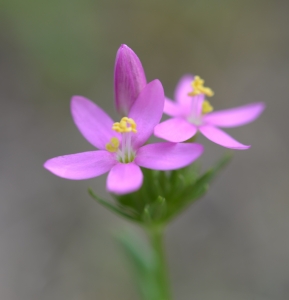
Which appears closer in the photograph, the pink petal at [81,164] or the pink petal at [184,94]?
the pink petal at [81,164]

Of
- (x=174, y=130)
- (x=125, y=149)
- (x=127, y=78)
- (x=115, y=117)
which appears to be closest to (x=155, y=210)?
(x=125, y=149)

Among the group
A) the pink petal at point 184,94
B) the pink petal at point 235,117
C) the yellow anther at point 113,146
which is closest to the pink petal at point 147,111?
the yellow anther at point 113,146

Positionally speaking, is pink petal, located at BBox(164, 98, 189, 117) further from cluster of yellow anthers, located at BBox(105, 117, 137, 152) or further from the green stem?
the green stem

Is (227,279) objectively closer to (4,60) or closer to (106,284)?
(106,284)

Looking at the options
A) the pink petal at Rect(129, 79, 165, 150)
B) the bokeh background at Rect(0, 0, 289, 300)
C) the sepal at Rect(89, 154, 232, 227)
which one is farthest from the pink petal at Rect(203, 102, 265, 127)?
the bokeh background at Rect(0, 0, 289, 300)

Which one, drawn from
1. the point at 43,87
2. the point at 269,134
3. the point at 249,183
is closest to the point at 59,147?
the point at 43,87

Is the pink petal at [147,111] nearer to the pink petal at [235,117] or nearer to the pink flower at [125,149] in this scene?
the pink flower at [125,149]
